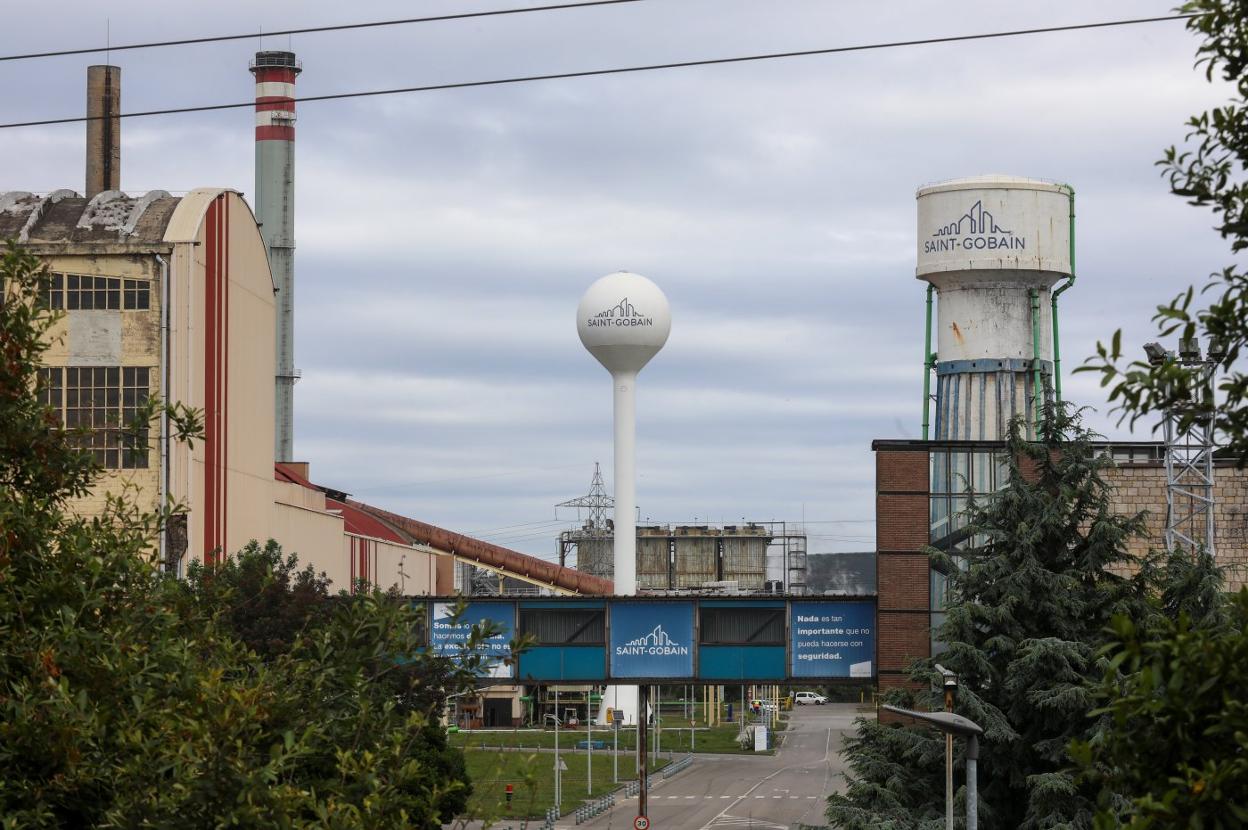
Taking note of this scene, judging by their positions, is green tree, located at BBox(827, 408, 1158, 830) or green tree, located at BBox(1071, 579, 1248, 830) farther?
green tree, located at BBox(827, 408, 1158, 830)

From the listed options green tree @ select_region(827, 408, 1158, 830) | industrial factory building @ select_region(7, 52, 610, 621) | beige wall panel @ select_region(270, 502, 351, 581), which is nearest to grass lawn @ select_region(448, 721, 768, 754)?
beige wall panel @ select_region(270, 502, 351, 581)

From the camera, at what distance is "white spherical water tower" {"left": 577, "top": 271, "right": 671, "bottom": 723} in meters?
80.6

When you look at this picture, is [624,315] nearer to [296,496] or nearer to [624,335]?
[624,335]

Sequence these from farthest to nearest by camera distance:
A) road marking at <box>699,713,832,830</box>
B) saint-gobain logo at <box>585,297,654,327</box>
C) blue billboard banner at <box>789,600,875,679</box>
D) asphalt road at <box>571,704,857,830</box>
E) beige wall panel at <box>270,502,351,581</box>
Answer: saint-gobain logo at <box>585,297,654,327</box> < road marking at <box>699,713,832,830</box> < asphalt road at <box>571,704,857,830</box> < beige wall panel at <box>270,502,351,581</box> < blue billboard banner at <box>789,600,875,679</box>

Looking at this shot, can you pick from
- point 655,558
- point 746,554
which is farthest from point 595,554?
point 746,554

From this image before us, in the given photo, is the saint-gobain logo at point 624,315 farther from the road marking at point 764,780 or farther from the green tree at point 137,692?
the green tree at point 137,692

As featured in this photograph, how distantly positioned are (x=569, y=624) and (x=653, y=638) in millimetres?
2267

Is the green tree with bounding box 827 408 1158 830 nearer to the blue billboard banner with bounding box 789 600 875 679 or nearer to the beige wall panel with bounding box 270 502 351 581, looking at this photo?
the blue billboard banner with bounding box 789 600 875 679

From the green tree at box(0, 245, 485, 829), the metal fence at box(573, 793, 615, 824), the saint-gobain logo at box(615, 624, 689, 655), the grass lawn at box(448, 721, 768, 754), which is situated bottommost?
the grass lawn at box(448, 721, 768, 754)

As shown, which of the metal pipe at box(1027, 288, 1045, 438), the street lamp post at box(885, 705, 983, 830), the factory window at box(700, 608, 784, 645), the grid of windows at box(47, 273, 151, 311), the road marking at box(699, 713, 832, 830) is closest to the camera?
the street lamp post at box(885, 705, 983, 830)

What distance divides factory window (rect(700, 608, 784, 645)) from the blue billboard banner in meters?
0.61

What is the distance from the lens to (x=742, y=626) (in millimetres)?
48031

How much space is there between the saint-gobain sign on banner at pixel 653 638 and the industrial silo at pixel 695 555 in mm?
90412

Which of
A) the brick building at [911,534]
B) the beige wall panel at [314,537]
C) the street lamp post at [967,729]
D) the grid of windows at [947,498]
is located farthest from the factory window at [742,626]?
the street lamp post at [967,729]
